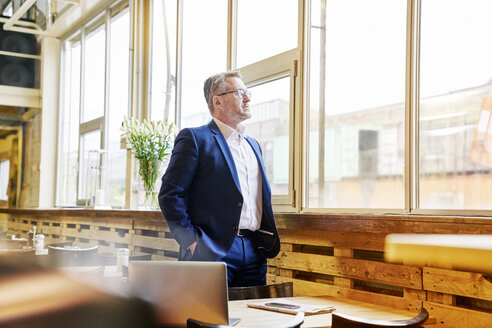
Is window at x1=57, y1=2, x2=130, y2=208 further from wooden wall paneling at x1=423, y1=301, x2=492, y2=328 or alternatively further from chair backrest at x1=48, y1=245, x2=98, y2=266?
chair backrest at x1=48, y1=245, x2=98, y2=266

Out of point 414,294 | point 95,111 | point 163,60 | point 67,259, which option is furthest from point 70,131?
point 67,259

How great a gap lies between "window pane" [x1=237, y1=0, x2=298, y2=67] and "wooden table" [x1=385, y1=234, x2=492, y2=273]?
3267 millimetres

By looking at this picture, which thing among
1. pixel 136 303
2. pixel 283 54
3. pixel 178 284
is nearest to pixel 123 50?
pixel 283 54

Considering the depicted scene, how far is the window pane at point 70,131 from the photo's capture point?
7.94 metres

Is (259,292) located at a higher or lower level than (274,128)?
lower

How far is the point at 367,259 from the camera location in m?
2.66

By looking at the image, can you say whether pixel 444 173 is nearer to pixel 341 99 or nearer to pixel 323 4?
pixel 341 99

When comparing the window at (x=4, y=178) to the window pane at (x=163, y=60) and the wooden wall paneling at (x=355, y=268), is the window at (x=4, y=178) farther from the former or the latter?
the window pane at (x=163, y=60)

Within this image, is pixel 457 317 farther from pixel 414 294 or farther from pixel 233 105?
pixel 233 105

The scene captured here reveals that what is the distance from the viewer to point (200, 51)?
509 centimetres

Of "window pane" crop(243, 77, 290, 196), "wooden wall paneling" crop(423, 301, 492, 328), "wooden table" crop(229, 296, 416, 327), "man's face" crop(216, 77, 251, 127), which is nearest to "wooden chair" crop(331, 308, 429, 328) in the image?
"wooden table" crop(229, 296, 416, 327)

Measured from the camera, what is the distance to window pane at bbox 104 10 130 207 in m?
6.40

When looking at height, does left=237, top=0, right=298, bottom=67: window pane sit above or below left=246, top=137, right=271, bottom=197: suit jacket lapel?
above

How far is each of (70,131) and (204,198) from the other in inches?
242
